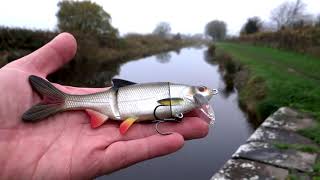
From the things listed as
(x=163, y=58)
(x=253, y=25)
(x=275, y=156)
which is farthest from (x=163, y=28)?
(x=275, y=156)

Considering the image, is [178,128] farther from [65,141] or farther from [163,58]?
[163,58]

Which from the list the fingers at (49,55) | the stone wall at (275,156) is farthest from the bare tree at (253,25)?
the fingers at (49,55)

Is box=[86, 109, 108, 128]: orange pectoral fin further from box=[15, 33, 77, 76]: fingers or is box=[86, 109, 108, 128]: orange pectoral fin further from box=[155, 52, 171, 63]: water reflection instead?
box=[155, 52, 171, 63]: water reflection

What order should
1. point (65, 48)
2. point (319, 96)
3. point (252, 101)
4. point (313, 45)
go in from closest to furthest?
point (65, 48)
point (319, 96)
point (252, 101)
point (313, 45)

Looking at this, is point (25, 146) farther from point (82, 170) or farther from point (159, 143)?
point (159, 143)

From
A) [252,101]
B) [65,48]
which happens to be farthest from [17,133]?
[252,101]

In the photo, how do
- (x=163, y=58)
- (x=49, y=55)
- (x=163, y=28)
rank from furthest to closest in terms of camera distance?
1. (x=163, y=28)
2. (x=163, y=58)
3. (x=49, y=55)
